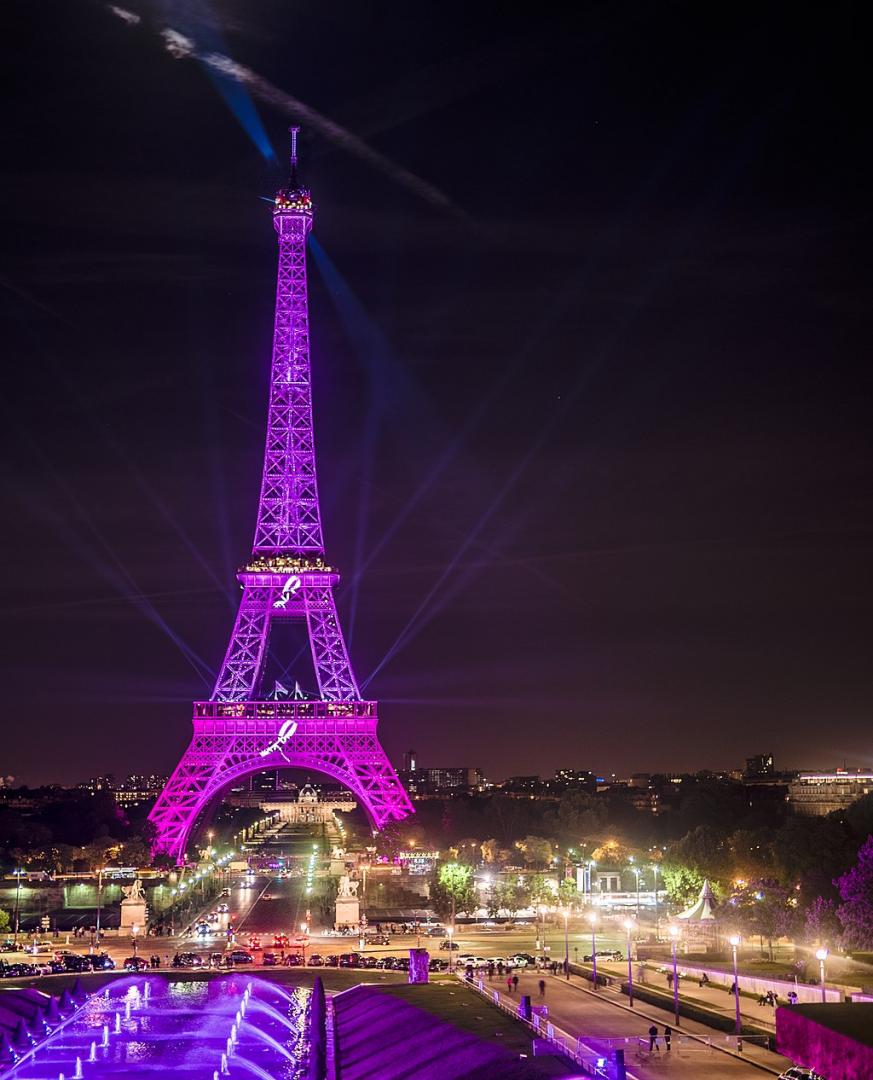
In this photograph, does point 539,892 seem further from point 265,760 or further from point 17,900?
point 17,900

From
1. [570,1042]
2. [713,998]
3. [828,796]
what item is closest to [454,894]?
[713,998]

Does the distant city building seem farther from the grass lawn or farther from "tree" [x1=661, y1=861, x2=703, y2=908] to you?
the grass lawn

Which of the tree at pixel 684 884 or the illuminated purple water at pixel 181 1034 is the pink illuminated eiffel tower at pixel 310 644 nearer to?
the tree at pixel 684 884

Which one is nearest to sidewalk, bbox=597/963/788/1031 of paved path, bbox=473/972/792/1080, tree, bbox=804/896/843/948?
paved path, bbox=473/972/792/1080

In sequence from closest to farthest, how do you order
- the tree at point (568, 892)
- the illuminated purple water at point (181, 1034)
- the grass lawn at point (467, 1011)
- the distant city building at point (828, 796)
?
A: the grass lawn at point (467, 1011), the illuminated purple water at point (181, 1034), the tree at point (568, 892), the distant city building at point (828, 796)

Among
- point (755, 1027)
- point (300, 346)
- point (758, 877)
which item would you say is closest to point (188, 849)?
point (300, 346)

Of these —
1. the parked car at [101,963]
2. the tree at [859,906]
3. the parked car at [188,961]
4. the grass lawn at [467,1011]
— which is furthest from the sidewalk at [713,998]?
the parked car at [101,963]
